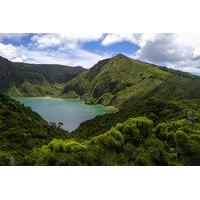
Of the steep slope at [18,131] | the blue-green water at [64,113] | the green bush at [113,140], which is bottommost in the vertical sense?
the blue-green water at [64,113]

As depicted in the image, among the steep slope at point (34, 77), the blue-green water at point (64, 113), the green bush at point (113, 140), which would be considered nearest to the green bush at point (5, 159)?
the green bush at point (113, 140)

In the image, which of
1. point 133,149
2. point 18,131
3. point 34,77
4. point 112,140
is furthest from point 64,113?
point 34,77

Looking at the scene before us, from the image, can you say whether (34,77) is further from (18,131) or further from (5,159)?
(5,159)

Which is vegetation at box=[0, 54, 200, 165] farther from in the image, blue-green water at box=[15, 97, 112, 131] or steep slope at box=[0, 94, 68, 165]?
blue-green water at box=[15, 97, 112, 131]

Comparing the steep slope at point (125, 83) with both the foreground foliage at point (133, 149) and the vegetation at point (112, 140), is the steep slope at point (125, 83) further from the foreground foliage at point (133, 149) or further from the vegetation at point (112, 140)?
the foreground foliage at point (133, 149)

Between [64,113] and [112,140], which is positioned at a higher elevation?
[112,140]
